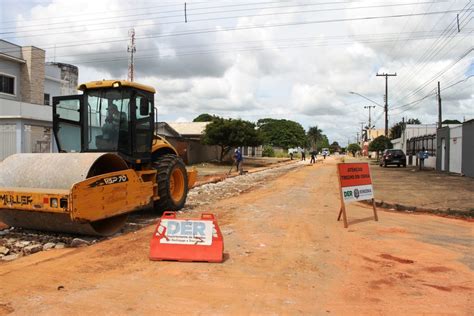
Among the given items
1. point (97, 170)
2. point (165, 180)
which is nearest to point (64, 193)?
point (97, 170)

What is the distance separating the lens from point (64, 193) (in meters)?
7.59

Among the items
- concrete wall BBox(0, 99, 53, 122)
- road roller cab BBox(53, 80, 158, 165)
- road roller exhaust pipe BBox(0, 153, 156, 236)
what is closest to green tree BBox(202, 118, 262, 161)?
concrete wall BBox(0, 99, 53, 122)

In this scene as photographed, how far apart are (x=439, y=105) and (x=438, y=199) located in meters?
35.1

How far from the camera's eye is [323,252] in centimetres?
767

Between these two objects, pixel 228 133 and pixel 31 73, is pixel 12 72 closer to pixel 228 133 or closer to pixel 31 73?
pixel 31 73

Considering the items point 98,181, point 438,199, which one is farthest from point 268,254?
point 438,199

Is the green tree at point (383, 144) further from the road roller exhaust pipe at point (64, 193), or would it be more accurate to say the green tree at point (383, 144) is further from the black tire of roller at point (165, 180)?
the road roller exhaust pipe at point (64, 193)

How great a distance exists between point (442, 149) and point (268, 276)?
3046 cm

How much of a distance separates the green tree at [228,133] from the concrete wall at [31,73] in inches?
540

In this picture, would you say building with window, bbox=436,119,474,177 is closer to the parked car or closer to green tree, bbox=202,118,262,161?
the parked car

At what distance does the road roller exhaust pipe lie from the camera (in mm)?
7691

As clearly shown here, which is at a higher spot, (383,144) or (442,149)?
(383,144)

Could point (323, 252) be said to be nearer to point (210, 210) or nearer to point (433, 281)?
point (433, 281)

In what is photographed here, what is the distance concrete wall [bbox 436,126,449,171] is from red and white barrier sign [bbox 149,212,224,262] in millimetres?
28442
